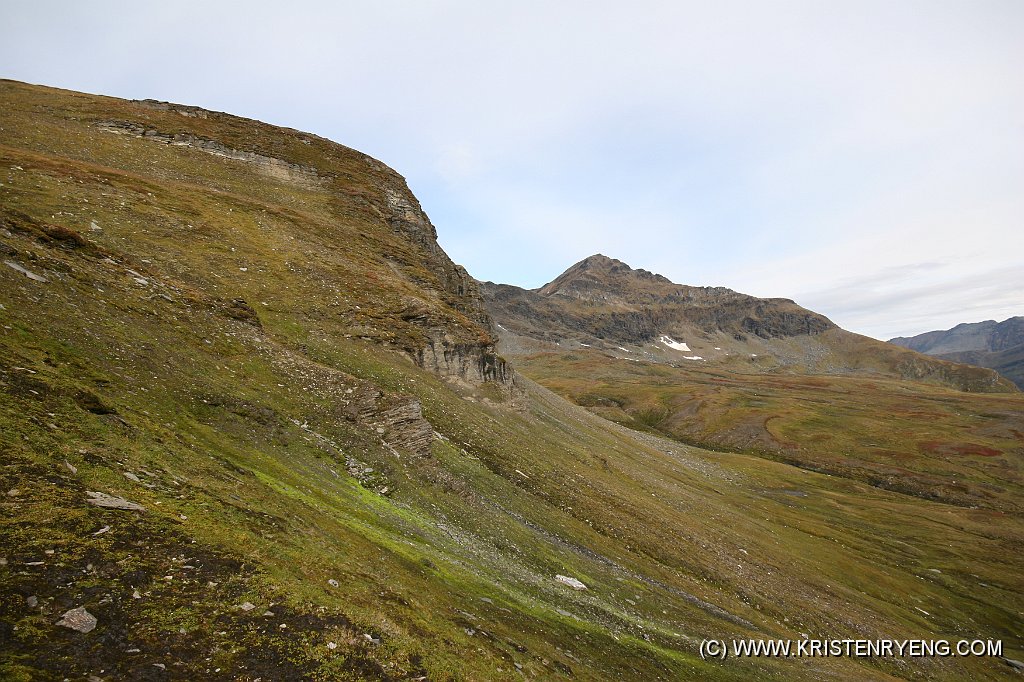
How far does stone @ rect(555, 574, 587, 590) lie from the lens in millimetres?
26739

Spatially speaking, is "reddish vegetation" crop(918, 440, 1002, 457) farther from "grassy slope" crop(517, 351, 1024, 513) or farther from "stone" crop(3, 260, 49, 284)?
"stone" crop(3, 260, 49, 284)

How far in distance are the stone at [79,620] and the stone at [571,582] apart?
22.7m

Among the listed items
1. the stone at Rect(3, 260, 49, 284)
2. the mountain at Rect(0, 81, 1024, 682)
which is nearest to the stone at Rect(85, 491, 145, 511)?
the mountain at Rect(0, 81, 1024, 682)

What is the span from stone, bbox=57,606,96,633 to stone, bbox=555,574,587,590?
22726 mm

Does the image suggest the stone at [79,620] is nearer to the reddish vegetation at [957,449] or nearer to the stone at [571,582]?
the stone at [571,582]

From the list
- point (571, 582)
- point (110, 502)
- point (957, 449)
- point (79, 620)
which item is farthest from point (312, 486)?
point (957, 449)

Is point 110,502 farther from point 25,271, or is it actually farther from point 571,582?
point 571,582

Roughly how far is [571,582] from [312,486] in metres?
16.0

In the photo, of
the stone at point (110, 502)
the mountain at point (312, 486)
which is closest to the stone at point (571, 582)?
the mountain at point (312, 486)

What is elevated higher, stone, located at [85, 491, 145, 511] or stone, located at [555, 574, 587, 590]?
stone, located at [85, 491, 145, 511]

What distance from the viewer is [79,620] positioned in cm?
836

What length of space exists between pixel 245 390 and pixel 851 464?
149 metres

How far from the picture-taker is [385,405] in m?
30.6

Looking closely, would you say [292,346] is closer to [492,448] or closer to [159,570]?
[492,448]
